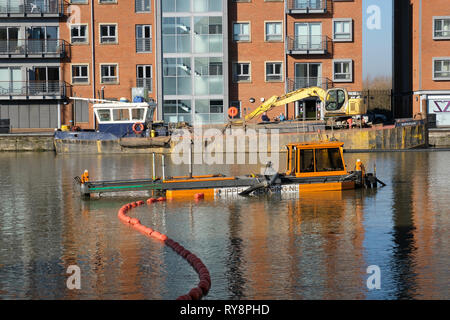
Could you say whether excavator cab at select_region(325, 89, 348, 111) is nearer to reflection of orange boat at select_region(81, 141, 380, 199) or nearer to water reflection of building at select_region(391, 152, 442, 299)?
water reflection of building at select_region(391, 152, 442, 299)

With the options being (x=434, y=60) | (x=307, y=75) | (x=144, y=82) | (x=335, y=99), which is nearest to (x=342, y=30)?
(x=307, y=75)

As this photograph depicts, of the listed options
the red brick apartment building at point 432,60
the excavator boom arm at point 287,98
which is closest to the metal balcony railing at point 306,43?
the excavator boom arm at point 287,98

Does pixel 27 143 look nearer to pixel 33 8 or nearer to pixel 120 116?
pixel 120 116

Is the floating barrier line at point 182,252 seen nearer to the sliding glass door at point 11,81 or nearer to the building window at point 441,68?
the sliding glass door at point 11,81

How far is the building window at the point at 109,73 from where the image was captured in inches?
2785

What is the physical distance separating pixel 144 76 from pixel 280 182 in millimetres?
41246

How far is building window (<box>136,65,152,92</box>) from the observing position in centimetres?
7031

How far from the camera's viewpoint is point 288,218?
26531mm

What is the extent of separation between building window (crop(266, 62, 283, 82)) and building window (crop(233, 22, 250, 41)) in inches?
128

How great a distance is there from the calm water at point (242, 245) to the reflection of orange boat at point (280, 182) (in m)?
0.58

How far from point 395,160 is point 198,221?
26330mm

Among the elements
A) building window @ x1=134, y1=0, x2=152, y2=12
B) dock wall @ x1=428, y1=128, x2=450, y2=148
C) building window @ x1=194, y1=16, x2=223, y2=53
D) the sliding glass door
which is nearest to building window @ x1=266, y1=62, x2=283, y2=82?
building window @ x1=194, y1=16, x2=223, y2=53
